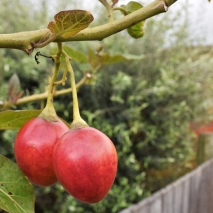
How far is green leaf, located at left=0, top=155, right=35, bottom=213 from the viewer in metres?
0.31

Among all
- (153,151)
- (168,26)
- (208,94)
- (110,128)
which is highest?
(168,26)

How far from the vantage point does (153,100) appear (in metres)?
2.38

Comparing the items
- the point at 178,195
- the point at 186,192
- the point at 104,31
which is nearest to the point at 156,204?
the point at 178,195

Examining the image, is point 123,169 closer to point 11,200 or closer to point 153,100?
point 153,100

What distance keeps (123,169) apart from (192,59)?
1103 millimetres

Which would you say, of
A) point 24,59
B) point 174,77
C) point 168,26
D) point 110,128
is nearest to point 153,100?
point 174,77

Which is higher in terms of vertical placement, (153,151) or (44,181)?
(44,181)

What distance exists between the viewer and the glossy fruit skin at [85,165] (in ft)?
0.94

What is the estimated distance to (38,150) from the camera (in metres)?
0.31

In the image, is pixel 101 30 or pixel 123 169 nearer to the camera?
pixel 101 30

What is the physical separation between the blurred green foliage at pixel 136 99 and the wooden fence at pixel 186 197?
25 cm

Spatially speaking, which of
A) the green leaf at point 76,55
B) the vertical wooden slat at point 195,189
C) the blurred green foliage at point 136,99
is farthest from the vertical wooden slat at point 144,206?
the green leaf at point 76,55

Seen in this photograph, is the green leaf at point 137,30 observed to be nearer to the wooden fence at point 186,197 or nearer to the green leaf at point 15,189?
the green leaf at point 15,189

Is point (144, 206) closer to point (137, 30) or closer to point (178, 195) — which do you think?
point (178, 195)
